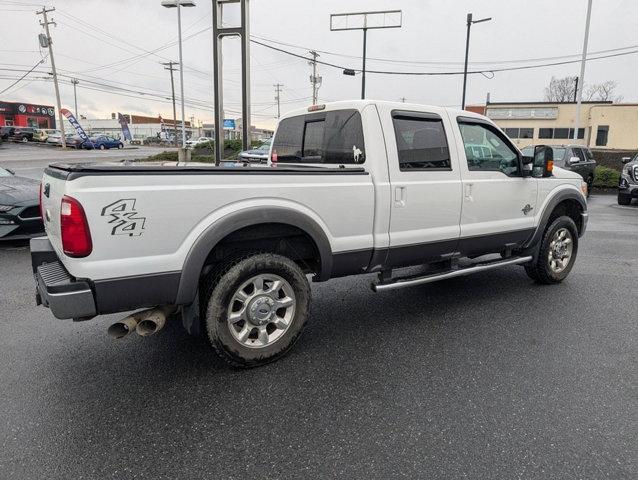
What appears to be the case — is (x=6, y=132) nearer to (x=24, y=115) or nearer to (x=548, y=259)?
(x=24, y=115)

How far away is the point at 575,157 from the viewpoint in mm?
14484

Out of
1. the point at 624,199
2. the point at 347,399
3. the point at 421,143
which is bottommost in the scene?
the point at 347,399

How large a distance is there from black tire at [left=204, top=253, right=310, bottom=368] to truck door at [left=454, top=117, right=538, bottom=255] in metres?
1.85

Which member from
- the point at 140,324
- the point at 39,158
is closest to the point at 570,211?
the point at 140,324

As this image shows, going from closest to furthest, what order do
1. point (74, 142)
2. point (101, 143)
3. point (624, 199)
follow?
point (624, 199) < point (74, 142) < point (101, 143)

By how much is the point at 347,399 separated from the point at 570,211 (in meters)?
4.22

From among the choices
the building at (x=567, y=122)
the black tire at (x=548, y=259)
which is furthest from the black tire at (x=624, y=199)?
the building at (x=567, y=122)

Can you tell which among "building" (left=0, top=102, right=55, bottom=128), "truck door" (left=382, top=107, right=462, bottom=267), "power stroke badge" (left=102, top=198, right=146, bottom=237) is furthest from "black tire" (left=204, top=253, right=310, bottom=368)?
"building" (left=0, top=102, right=55, bottom=128)

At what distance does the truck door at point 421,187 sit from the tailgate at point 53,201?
2417 mm

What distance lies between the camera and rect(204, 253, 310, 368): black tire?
3146 millimetres

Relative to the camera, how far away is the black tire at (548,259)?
5293mm

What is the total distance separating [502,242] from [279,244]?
2558 mm

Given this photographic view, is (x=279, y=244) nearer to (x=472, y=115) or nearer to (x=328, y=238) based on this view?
(x=328, y=238)

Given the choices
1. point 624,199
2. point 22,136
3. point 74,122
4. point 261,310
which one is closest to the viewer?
point 261,310
